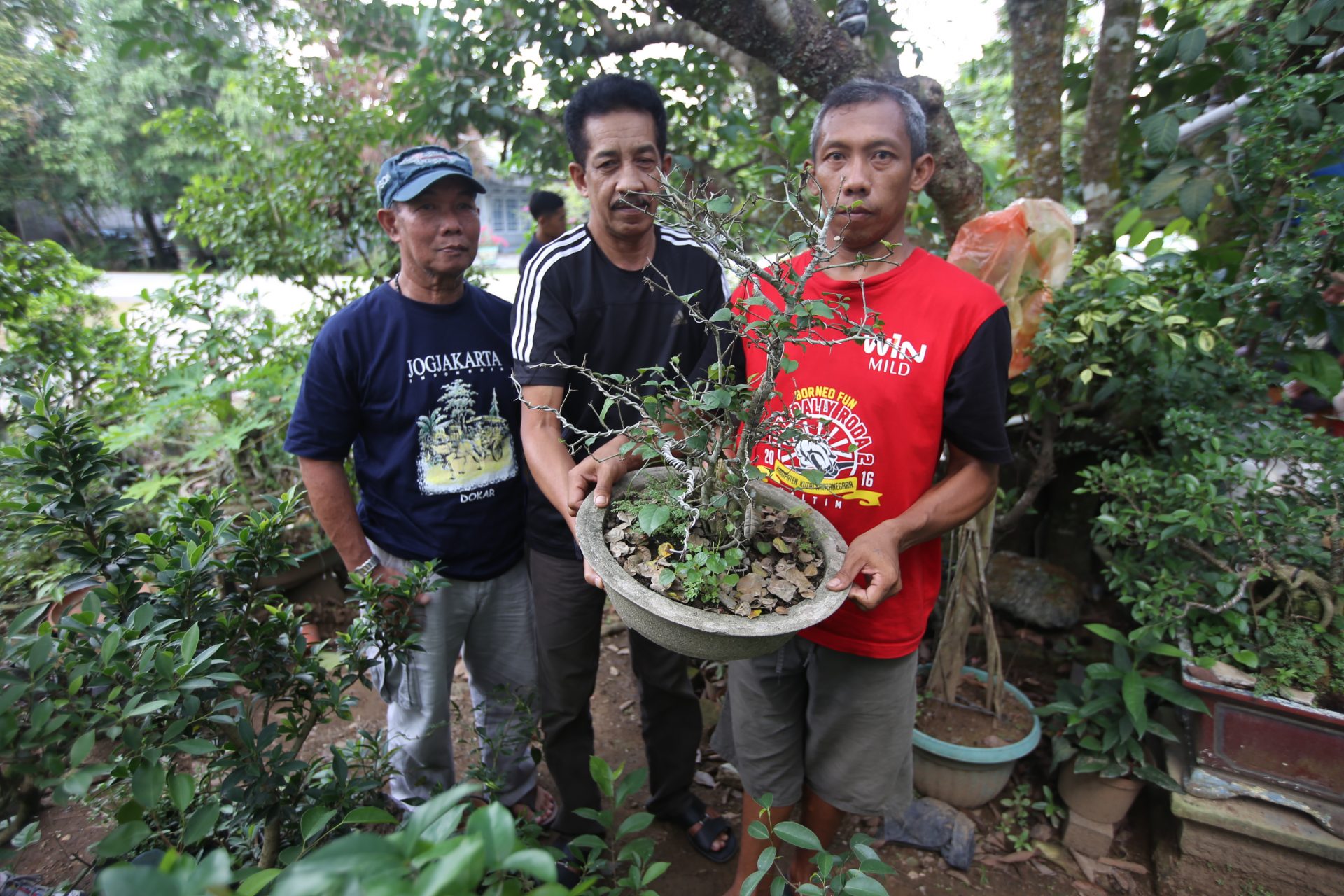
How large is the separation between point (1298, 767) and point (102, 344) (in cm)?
577

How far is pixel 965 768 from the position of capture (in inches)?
103

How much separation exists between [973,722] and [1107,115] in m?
2.92

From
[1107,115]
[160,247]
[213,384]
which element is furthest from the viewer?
[160,247]

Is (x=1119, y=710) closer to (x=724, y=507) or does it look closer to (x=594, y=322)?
(x=724, y=507)

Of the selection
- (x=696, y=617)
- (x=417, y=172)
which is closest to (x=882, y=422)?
(x=696, y=617)

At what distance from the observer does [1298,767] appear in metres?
2.21

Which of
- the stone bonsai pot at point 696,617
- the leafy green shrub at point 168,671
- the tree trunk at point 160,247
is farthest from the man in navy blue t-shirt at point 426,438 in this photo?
the tree trunk at point 160,247

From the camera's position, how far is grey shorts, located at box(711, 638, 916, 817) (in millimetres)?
1929

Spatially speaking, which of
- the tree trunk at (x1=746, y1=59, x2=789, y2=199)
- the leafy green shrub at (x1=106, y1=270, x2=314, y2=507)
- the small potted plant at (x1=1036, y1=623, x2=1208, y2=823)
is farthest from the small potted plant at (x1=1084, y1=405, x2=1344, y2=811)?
the leafy green shrub at (x1=106, y1=270, x2=314, y2=507)

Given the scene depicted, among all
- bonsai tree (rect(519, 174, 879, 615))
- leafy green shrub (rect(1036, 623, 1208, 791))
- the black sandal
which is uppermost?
bonsai tree (rect(519, 174, 879, 615))

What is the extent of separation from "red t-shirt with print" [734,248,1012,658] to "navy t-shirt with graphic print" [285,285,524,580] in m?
0.95

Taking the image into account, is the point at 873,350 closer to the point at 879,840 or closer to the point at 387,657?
the point at 387,657

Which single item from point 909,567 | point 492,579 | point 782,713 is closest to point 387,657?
point 492,579

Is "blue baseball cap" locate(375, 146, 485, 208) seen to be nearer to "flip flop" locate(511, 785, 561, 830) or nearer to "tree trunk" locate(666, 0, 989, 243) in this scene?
"tree trunk" locate(666, 0, 989, 243)
